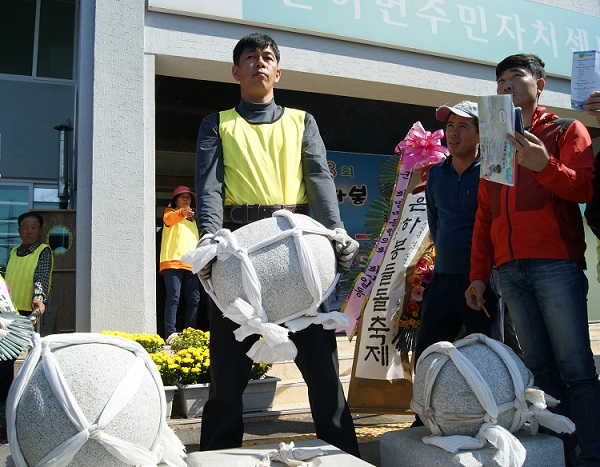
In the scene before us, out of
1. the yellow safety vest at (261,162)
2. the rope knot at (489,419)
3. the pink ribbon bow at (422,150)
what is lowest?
the rope knot at (489,419)

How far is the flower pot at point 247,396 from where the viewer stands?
429cm

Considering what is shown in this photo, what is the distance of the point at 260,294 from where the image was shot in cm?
221

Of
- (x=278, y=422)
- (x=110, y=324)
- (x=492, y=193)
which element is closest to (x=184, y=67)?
(x=110, y=324)

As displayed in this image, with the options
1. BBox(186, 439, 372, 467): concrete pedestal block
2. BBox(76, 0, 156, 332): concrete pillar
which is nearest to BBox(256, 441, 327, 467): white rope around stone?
BBox(186, 439, 372, 467): concrete pedestal block

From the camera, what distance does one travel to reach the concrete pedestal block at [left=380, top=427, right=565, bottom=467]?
7.31ft

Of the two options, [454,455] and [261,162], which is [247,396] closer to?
[261,162]

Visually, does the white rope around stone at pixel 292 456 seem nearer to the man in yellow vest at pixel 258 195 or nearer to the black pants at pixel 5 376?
the man in yellow vest at pixel 258 195

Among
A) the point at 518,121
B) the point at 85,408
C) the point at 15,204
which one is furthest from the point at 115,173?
the point at 15,204

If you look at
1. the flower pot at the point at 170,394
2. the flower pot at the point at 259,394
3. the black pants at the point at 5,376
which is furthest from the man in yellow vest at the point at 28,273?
the flower pot at the point at 259,394

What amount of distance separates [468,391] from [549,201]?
38.7 inches

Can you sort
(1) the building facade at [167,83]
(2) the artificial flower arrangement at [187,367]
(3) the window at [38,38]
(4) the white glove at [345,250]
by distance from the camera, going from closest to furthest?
(4) the white glove at [345,250] → (2) the artificial flower arrangement at [187,367] → (1) the building facade at [167,83] → (3) the window at [38,38]

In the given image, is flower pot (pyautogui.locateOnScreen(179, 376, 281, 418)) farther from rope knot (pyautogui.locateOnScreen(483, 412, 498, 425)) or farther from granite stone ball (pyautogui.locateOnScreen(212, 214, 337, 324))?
rope knot (pyautogui.locateOnScreen(483, 412, 498, 425))

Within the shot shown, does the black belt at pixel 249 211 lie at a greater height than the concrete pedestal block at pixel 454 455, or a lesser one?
greater

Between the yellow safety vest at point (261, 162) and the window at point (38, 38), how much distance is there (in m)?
8.04
